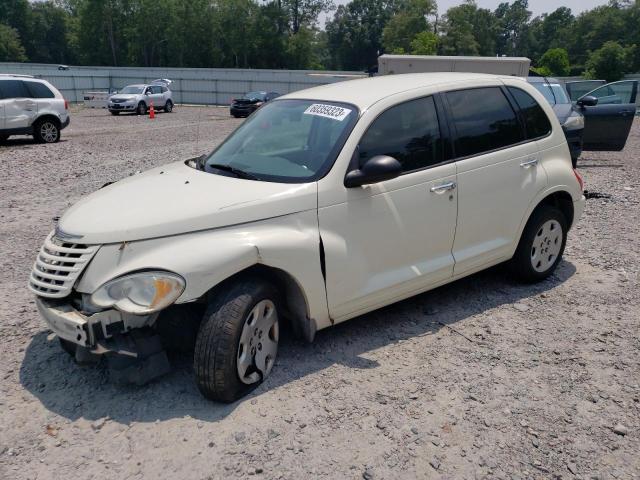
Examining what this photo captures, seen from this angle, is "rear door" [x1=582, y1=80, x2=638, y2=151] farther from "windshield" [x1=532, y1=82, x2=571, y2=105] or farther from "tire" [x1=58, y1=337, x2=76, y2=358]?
"tire" [x1=58, y1=337, x2=76, y2=358]

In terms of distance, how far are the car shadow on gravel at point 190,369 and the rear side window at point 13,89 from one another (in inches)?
524

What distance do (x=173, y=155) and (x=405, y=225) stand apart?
1039 centimetres

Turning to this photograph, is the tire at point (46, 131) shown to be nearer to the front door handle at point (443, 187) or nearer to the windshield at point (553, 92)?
the windshield at point (553, 92)

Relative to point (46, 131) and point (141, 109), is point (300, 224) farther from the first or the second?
point (141, 109)

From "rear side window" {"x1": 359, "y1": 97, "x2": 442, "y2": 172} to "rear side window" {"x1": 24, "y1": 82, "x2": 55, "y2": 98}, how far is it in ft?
48.0

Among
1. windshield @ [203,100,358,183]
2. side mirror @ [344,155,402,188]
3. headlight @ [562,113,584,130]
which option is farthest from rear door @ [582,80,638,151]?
side mirror @ [344,155,402,188]

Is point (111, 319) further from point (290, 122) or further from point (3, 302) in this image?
point (3, 302)

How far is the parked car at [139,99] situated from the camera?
96.0 feet

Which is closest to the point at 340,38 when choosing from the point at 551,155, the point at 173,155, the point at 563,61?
the point at 563,61

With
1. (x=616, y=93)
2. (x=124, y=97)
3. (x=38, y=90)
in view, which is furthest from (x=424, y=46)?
(x=38, y=90)

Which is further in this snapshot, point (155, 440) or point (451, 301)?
point (451, 301)

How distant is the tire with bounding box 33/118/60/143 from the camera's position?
1594 centimetres

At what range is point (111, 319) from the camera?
125 inches

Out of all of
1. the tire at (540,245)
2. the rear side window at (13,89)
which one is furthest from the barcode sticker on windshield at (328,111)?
the rear side window at (13,89)
